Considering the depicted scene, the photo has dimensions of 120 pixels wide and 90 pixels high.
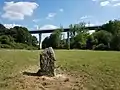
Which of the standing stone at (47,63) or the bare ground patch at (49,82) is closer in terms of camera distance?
the bare ground patch at (49,82)

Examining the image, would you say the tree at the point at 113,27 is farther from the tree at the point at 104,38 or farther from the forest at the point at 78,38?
the tree at the point at 104,38

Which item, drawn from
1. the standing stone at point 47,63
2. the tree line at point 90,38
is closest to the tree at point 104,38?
the tree line at point 90,38

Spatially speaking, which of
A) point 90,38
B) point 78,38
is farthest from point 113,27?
point 78,38

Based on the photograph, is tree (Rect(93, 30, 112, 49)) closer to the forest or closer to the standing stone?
the forest

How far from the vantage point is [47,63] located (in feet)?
51.1

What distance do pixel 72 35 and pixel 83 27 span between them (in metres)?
5.26

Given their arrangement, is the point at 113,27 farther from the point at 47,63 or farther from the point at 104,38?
the point at 47,63

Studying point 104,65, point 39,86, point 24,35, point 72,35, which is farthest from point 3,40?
point 39,86

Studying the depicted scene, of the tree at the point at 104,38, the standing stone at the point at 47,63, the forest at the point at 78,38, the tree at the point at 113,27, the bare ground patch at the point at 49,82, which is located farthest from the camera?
the tree at the point at 113,27

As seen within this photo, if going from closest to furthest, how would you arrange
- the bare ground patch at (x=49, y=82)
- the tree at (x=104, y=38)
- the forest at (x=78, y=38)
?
1. the bare ground patch at (x=49, y=82)
2. the forest at (x=78, y=38)
3. the tree at (x=104, y=38)

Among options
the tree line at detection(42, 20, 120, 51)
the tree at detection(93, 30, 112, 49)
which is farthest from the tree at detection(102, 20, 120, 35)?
the tree at detection(93, 30, 112, 49)

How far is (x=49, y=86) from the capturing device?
1338 cm

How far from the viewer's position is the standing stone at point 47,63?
50.6 feet

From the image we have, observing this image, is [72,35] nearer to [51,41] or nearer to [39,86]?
[51,41]
